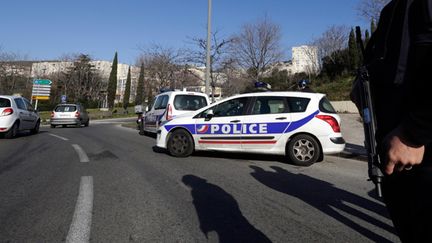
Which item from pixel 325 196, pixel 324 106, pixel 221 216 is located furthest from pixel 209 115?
pixel 221 216

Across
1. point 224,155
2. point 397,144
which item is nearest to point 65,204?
point 397,144

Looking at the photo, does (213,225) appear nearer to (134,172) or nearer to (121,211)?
(121,211)

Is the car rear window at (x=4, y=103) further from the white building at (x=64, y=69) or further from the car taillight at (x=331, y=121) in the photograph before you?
the white building at (x=64, y=69)

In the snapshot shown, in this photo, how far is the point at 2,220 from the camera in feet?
14.5

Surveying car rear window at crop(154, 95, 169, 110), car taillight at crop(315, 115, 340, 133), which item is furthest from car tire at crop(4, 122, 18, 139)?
car taillight at crop(315, 115, 340, 133)

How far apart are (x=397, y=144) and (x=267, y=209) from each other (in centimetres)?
342

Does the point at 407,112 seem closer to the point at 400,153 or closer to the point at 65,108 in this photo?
the point at 400,153

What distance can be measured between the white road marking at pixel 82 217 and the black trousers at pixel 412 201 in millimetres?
2940

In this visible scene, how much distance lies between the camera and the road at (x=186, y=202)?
4.02 m

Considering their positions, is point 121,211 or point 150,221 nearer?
point 150,221

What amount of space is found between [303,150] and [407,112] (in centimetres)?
729

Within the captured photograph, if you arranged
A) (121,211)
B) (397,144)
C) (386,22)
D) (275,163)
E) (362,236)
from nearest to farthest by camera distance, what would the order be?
(397,144) < (386,22) < (362,236) < (121,211) < (275,163)

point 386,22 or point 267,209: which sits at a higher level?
point 386,22

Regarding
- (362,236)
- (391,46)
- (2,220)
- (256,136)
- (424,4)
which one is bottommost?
(2,220)
